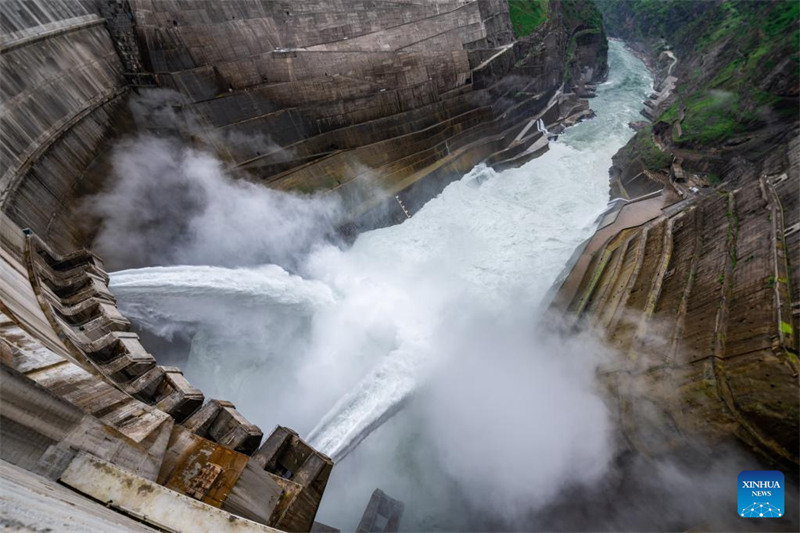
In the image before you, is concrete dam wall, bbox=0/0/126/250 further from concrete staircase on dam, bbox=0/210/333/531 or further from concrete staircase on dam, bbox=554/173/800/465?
concrete staircase on dam, bbox=554/173/800/465

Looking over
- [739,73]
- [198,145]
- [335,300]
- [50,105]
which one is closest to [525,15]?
[739,73]

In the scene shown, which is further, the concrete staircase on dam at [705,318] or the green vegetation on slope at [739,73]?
the green vegetation on slope at [739,73]

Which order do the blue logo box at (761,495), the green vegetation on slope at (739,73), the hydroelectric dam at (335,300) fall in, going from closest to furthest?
the hydroelectric dam at (335,300), the blue logo box at (761,495), the green vegetation on slope at (739,73)

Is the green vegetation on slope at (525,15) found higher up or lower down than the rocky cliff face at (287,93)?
higher up

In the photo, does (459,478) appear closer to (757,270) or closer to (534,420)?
(534,420)

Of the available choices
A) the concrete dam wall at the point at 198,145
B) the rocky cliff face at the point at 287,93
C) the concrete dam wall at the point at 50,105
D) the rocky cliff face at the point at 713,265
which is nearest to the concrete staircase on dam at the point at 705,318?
the rocky cliff face at the point at 713,265

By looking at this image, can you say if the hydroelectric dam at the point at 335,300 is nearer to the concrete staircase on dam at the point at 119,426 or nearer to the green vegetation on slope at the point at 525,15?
the concrete staircase on dam at the point at 119,426

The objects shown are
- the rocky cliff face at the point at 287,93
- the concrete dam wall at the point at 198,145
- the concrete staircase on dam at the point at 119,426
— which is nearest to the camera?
the concrete staircase on dam at the point at 119,426

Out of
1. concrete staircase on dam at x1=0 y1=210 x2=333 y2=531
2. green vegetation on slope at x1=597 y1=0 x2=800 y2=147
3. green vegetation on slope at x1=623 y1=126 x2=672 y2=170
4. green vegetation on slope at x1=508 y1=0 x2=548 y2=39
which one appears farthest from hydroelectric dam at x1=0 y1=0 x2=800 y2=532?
green vegetation on slope at x1=508 y1=0 x2=548 y2=39

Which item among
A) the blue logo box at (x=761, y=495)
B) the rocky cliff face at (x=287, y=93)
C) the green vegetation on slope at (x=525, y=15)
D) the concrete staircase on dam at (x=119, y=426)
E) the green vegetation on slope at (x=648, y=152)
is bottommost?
the concrete staircase on dam at (x=119, y=426)
